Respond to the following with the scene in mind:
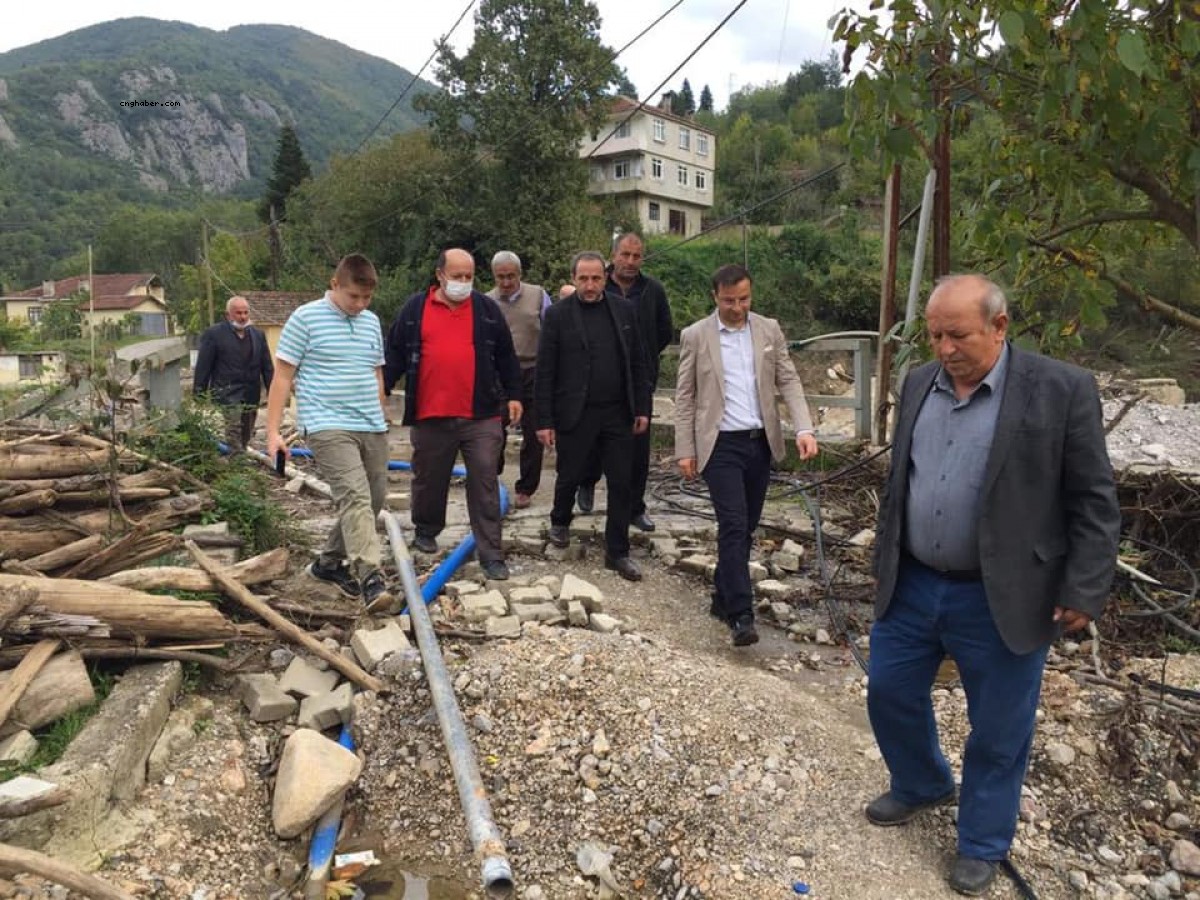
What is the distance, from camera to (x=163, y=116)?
88000 millimetres

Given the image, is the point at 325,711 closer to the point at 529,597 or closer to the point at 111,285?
the point at 529,597

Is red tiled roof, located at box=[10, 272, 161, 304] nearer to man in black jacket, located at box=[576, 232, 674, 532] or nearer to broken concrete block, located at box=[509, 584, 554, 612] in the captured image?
man in black jacket, located at box=[576, 232, 674, 532]

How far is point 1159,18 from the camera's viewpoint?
2.96 metres

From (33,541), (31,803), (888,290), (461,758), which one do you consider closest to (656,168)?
(888,290)

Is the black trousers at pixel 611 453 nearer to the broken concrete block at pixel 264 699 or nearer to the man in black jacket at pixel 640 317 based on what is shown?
the man in black jacket at pixel 640 317

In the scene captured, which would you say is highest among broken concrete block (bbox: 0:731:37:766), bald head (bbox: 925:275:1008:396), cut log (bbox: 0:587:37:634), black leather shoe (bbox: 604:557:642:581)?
bald head (bbox: 925:275:1008:396)

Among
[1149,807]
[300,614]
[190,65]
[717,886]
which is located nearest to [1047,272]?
[1149,807]

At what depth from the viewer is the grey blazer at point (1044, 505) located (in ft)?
7.82

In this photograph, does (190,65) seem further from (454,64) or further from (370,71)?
(370,71)

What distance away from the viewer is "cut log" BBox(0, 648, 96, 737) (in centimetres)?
309

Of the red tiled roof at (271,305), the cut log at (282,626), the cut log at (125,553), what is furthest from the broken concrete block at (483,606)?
the red tiled roof at (271,305)

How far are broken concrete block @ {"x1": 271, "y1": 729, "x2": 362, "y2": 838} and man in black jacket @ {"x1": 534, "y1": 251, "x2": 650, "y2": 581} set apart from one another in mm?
2428

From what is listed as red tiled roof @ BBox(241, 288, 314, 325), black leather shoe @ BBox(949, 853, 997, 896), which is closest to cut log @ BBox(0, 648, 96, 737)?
black leather shoe @ BBox(949, 853, 997, 896)

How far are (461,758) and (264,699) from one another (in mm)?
1102
